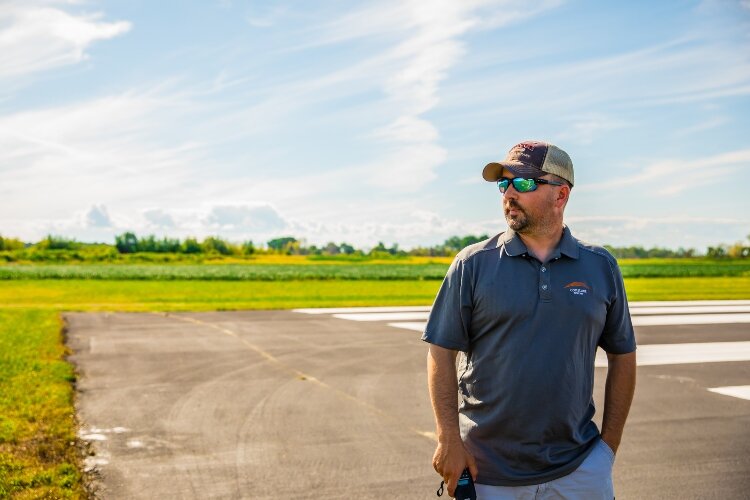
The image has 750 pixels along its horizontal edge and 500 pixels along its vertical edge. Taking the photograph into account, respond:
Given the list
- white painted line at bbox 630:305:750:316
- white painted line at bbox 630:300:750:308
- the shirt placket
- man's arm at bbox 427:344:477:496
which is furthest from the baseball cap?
white painted line at bbox 630:300:750:308

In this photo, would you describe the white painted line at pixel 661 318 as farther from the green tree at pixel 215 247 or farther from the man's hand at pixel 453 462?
the green tree at pixel 215 247

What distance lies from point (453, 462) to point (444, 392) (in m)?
0.26

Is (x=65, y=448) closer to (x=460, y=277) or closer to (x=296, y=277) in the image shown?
(x=460, y=277)

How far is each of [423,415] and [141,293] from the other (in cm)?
2424

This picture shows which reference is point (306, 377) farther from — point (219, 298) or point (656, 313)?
point (219, 298)

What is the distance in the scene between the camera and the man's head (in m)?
2.77

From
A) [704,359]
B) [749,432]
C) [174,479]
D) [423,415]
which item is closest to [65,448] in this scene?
[174,479]

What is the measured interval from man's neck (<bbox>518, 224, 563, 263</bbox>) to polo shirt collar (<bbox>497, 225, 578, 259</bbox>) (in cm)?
2

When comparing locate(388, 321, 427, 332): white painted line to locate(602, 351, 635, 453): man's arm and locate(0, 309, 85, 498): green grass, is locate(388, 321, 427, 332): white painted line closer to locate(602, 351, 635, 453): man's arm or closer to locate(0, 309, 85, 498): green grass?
locate(0, 309, 85, 498): green grass

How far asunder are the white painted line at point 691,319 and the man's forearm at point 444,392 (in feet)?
41.3

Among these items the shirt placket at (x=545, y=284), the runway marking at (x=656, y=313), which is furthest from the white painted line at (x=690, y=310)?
the shirt placket at (x=545, y=284)

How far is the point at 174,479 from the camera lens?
528cm

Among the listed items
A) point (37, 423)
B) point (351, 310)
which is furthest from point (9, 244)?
point (37, 423)

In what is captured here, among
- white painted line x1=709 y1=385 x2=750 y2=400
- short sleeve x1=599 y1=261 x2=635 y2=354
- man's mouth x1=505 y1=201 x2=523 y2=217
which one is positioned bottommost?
white painted line x1=709 y1=385 x2=750 y2=400
